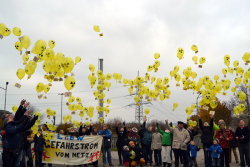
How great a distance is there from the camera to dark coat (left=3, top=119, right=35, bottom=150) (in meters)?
6.28

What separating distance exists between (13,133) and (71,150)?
15.5 feet

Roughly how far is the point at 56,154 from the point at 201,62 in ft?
28.7

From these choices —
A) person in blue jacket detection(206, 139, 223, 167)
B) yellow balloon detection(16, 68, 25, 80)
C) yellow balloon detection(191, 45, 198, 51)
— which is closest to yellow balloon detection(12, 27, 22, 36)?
yellow balloon detection(16, 68, 25, 80)

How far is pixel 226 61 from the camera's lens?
13.2 m

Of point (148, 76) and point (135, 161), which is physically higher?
point (148, 76)

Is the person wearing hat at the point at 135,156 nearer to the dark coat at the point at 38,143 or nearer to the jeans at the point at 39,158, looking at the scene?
the dark coat at the point at 38,143

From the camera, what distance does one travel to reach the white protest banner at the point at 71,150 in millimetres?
10531

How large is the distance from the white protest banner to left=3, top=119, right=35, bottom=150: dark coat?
4140 millimetres

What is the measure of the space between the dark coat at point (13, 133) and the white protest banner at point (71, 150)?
4140mm

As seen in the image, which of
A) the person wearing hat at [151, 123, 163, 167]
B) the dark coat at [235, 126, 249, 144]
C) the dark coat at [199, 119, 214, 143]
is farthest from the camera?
the person wearing hat at [151, 123, 163, 167]

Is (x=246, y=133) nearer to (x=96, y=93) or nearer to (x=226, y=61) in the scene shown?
(x=226, y=61)

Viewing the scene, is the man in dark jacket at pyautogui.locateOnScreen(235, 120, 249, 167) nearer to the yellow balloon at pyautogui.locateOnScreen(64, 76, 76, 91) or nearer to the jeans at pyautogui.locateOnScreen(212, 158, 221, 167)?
the jeans at pyautogui.locateOnScreen(212, 158, 221, 167)

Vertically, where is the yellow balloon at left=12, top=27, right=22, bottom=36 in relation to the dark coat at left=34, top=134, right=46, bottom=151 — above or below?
above

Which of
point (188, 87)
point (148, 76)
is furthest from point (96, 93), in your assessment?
point (188, 87)
